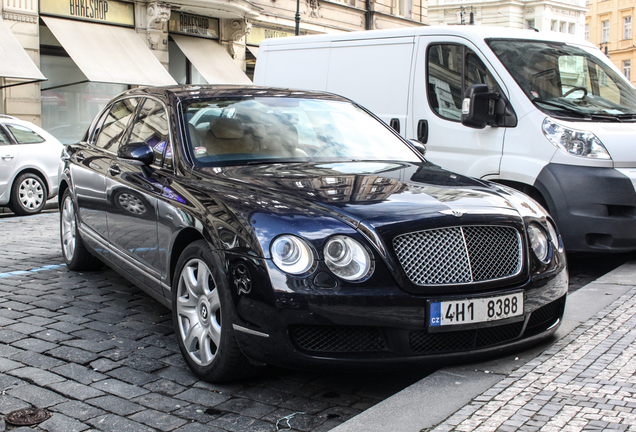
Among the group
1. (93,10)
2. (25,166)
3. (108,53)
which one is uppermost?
(93,10)

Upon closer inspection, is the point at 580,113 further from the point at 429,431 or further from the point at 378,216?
the point at 429,431

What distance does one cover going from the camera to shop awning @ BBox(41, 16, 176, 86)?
17953 millimetres

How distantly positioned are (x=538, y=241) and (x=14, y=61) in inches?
595

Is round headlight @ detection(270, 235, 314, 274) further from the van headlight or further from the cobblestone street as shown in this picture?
the van headlight

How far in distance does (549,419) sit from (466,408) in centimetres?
33

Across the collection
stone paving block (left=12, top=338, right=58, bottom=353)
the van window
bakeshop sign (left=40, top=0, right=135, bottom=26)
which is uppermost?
bakeshop sign (left=40, top=0, right=135, bottom=26)

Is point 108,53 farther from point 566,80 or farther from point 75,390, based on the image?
point 75,390

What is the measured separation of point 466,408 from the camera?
3.09 metres

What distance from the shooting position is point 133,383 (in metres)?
3.84

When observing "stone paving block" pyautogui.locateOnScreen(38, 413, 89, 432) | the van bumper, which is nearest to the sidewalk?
"stone paving block" pyautogui.locateOnScreen(38, 413, 89, 432)

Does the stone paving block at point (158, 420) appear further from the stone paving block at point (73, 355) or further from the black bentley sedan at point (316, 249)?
the stone paving block at point (73, 355)

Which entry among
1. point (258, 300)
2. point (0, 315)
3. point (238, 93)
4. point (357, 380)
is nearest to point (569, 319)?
point (357, 380)

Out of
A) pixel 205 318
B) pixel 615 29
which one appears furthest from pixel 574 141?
pixel 615 29

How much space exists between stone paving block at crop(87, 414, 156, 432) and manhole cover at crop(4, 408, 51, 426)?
0.22 metres
